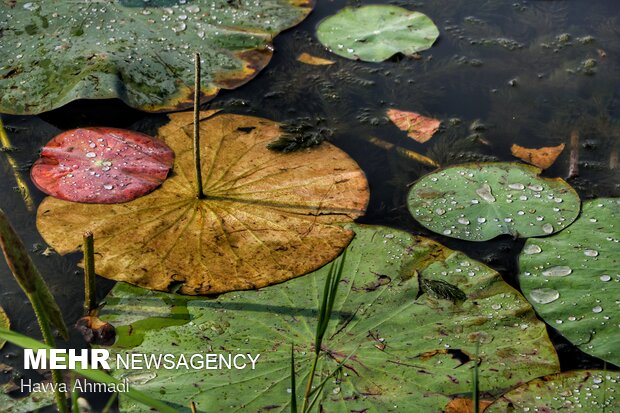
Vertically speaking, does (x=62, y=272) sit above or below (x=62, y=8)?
below

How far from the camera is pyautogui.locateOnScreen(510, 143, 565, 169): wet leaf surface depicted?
9.68 ft

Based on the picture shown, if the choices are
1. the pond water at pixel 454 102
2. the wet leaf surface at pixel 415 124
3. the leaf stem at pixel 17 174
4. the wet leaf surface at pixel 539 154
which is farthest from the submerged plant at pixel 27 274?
the wet leaf surface at pixel 539 154

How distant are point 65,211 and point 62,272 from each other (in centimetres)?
27

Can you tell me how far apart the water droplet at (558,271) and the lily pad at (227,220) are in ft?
2.22

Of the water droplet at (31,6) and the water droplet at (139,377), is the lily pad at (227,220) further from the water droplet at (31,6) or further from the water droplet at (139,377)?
the water droplet at (31,6)

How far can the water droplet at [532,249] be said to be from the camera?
2.50 m

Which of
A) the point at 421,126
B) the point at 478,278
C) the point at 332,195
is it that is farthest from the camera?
the point at 421,126

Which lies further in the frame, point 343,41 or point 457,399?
point 343,41

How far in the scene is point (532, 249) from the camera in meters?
2.52

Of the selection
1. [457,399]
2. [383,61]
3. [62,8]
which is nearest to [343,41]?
[383,61]

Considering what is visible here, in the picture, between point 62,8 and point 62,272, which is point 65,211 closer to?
point 62,272

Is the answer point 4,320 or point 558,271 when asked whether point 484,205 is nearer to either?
point 558,271

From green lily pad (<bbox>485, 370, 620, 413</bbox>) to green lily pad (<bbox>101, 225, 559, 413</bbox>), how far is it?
5cm

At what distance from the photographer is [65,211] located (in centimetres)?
265
